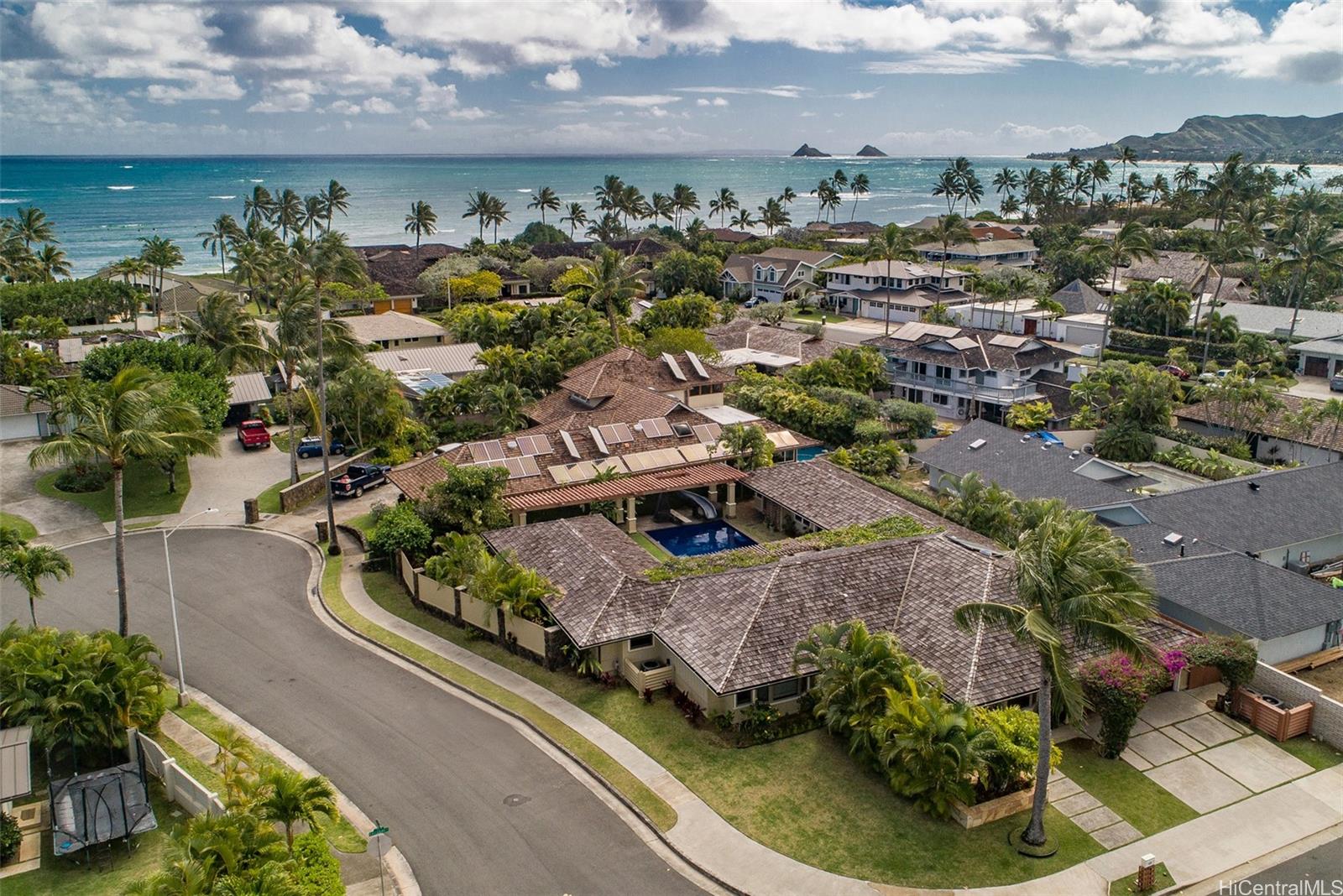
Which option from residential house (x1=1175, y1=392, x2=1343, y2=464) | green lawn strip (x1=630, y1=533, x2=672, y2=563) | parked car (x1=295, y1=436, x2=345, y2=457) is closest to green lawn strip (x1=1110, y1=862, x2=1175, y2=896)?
green lawn strip (x1=630, y1=533, x2=672, y2=563)

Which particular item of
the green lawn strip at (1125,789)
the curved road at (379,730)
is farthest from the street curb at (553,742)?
the green lawn strip at (1125,789)

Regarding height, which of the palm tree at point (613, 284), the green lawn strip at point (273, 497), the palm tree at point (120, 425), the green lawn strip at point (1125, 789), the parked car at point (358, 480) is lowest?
the green lawn strip at point (1125, 789)

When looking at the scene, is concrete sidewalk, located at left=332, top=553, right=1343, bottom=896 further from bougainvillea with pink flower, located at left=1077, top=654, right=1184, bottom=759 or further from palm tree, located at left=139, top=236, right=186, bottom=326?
palm tree, located at left=139, top=236, right=186, bottom=326

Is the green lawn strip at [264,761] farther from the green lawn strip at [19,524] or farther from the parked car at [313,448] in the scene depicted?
the parked car at [313,448]

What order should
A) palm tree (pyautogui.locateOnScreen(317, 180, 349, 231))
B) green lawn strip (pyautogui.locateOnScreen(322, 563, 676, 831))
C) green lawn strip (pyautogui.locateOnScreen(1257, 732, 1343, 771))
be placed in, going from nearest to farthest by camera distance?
green lawn strip (pyautogui.locateOnScreen(322, 563, 676, 831)) < green lawn strip (pyautogui.locateOnScreen(1257, 732, 1343, 771)) < palm tree (pyautogui.locateOnScreen(317, 180, 349, 231))


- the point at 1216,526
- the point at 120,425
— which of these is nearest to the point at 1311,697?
the point at 1216,526

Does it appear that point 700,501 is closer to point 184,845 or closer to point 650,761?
point 650,761

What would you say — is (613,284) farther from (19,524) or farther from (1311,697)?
(1311,697)
